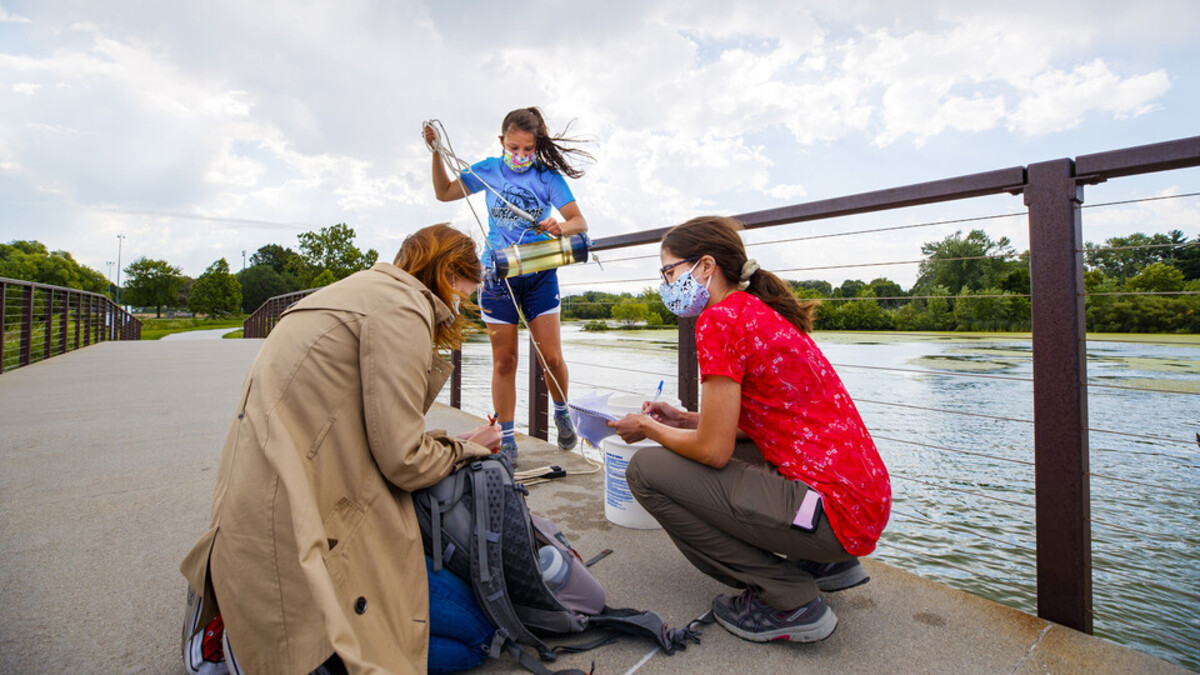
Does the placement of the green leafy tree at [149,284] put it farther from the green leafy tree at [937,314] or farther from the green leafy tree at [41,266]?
the green leafy tree at [937,314]

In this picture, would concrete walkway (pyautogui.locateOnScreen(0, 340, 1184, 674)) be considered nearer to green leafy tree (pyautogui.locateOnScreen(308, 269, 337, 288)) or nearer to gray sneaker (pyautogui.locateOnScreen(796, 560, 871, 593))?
gray sneaker (pyautogui.locateOnScreen(796, 560, 871, 593))

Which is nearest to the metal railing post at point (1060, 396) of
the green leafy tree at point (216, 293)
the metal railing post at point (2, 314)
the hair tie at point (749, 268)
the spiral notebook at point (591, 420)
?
the hair tie at point (749, 268)

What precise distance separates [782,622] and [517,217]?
2045 millimetres

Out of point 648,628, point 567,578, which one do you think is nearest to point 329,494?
point 567,578

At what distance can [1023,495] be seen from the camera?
366 centimetres

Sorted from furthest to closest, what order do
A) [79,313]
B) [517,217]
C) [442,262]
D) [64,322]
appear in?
[79,313], [64,322], [517,217], [442,262]

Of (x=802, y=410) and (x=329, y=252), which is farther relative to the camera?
(x=329, y=252)

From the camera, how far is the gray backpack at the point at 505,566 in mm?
1199

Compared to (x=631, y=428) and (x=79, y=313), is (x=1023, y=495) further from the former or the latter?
(x=79, y=313)

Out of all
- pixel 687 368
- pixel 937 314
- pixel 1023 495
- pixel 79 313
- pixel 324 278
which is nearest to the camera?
pixel 687 368

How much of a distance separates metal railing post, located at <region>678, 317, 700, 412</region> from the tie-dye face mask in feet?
3.51

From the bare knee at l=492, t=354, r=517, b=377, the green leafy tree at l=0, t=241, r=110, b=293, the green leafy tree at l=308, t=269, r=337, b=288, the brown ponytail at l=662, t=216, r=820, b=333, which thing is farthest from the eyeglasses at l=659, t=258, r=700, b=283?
the green leafy tree at l=0, t=241, r=110, b=293

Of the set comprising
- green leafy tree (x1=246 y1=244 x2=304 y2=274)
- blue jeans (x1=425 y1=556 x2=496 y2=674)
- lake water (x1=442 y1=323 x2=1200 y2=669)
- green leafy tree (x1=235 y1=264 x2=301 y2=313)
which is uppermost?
green leafy tree (x1=246 y1=244 x2=304 y2=274)

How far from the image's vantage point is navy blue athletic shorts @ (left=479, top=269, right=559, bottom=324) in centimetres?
279
